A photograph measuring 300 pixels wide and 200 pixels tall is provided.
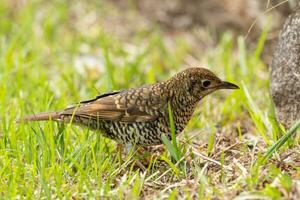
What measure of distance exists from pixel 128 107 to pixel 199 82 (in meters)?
0.61

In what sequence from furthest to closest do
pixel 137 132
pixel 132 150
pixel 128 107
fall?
1. pixel 128 107
2. pixel 137 132
3. pixel 132 150

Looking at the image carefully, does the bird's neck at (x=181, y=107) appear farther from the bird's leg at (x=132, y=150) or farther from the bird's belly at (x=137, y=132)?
the bird's leg at (x=132, y=150)

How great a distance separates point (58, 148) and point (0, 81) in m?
2.25

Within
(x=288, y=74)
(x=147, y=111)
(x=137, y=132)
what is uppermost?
(x=288, y=74)

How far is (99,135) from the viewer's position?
5.46m

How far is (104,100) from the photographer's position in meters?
5.74

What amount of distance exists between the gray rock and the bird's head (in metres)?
0.59

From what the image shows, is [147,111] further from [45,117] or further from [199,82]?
[45,117]

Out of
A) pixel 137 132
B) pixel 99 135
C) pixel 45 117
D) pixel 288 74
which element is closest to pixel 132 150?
pixel 137 132

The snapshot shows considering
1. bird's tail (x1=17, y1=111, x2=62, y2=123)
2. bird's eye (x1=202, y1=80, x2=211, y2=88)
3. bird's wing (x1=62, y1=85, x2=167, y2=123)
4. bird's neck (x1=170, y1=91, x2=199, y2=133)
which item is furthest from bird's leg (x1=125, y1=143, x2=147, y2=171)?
bird's eye (x1=202, y1=80, x2=211, y2=88)

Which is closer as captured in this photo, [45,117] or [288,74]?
[45,117]

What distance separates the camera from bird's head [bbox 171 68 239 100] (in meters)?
5.55

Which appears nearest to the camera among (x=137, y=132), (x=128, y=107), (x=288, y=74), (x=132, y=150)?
(x=132, y=150)

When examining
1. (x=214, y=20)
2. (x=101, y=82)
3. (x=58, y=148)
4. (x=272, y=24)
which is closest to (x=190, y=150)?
(x=58, y=148)
